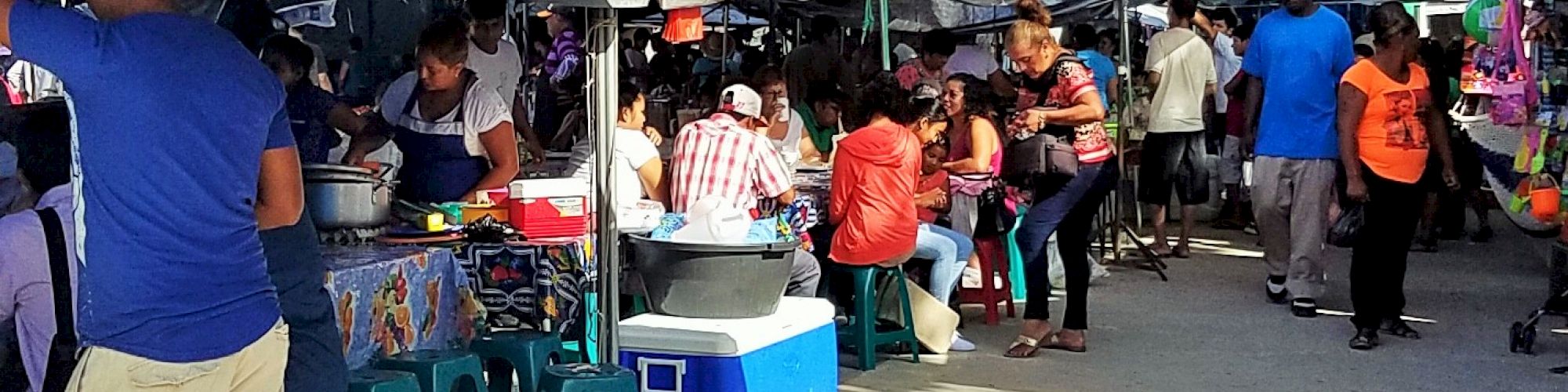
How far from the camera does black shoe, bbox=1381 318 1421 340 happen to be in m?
7.62

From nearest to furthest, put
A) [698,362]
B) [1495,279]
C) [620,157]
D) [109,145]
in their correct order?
[109,145], [698,362], [620,157], [1495,279]

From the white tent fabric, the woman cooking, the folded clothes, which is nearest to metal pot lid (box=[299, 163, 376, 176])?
the woman cooking

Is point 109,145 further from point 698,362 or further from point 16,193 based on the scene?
point 698,362

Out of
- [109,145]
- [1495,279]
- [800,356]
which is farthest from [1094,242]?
[109,145]

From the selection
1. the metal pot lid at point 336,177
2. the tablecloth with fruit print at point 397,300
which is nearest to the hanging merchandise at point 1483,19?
the tablecloth with fruit print at point 397,300

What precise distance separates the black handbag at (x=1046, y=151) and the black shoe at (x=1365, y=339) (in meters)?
1.65

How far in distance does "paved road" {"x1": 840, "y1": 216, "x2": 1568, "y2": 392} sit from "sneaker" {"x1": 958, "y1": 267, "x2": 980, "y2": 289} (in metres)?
0.18

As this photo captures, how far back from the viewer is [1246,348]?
736 centimetres

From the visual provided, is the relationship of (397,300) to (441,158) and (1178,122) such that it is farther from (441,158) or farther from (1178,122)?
(1178,122)

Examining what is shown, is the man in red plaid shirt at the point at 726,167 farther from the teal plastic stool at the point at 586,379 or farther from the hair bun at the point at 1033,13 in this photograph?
the teal plastic stool at the point at 586,379

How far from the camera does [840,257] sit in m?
6.77

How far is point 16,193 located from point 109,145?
73.9 inches

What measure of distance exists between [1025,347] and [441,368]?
319cm

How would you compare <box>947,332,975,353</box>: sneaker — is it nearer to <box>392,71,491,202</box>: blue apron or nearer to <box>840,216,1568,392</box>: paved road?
<box>840,216,1568,392</box>: paved road
